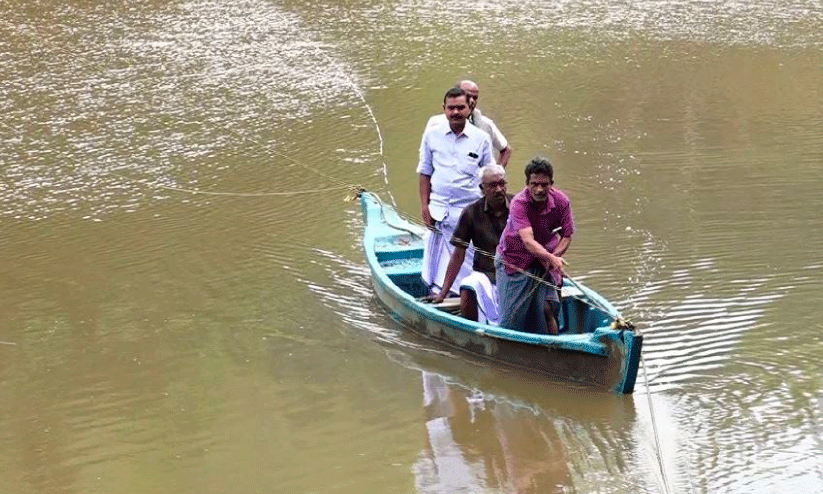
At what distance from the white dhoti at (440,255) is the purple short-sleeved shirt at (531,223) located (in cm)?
92

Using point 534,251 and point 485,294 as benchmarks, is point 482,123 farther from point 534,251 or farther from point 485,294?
point 534,251

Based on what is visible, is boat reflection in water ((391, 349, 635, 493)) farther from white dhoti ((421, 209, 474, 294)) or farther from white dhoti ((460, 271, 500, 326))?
white dhoti ((421, 209, 474, 294))

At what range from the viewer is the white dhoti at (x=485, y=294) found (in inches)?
323

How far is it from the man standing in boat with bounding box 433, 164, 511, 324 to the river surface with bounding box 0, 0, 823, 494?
37 cm

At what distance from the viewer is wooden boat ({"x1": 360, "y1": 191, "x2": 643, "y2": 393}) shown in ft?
24.1

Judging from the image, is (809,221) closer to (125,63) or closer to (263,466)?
(263,466)

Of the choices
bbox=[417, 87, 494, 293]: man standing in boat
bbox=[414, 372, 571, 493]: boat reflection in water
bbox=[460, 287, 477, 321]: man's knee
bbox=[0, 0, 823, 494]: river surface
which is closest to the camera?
bbox=[414, 372, 571, 493]: boat reflection in water

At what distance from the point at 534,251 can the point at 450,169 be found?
1487mm

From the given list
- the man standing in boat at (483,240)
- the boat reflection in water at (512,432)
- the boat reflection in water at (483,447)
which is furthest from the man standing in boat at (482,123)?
the boat reflection in water at (483,447)

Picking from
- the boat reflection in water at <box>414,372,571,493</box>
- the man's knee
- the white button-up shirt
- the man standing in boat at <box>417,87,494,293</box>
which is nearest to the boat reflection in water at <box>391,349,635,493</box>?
the boat reflection in water at <box>414,372,571,493</box>

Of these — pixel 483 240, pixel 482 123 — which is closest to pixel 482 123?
pixel 482 123

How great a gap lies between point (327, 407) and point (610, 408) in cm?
173

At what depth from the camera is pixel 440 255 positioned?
8.96 meters

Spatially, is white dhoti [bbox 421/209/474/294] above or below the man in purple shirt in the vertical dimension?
below
